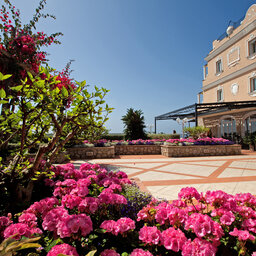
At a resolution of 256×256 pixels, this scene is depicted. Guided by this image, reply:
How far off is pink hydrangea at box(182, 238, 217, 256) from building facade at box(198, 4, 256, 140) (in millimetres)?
15174

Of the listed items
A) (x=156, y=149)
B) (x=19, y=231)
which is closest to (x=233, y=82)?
(x=156, y=149)

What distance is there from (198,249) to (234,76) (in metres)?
18.1

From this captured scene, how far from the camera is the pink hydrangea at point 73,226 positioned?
3.37 feet

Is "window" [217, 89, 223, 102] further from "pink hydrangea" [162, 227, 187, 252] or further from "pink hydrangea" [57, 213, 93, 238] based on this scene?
"pink hydrangea" [57, 213, 93, 238]

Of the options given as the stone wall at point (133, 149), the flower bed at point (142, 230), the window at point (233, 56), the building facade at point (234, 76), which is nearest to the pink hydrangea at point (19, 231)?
the flower bed at point (142, 230)

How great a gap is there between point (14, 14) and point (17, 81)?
120 centimetres

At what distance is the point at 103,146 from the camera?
378 inches

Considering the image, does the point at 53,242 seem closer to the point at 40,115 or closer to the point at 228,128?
the point at 40,115

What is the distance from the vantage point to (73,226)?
1.04 meters

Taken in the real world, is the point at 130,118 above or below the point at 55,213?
above

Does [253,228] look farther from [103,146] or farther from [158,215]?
[103,146]

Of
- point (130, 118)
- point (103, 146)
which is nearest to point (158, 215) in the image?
point (103, 146)

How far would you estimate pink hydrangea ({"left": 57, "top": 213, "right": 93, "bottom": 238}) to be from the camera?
3.37ft

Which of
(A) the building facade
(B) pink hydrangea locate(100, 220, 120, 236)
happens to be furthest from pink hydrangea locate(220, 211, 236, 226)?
(A) the building facade
